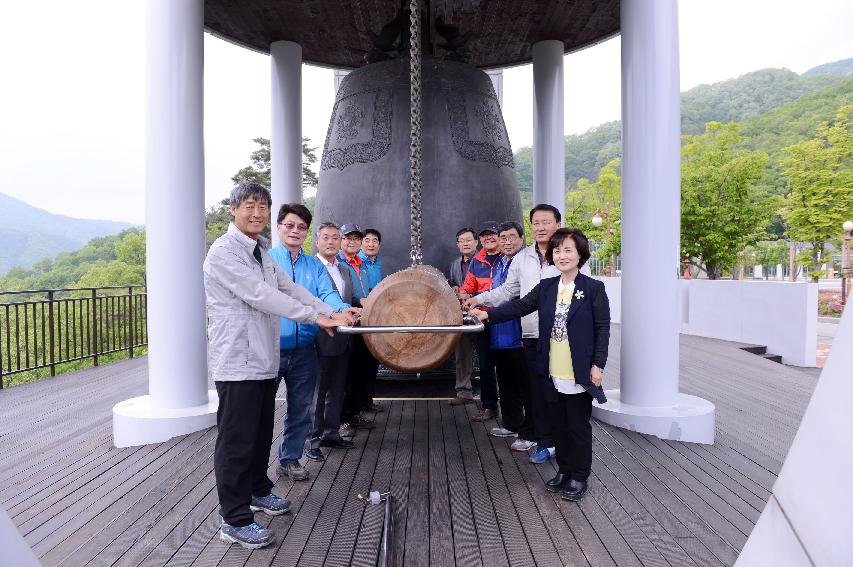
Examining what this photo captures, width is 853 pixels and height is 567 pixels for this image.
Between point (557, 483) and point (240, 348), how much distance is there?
6.63 ft

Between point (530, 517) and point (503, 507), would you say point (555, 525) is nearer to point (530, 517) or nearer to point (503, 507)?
point (530, 517)

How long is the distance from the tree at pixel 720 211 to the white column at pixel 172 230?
814 inches

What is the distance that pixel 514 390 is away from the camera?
421cm

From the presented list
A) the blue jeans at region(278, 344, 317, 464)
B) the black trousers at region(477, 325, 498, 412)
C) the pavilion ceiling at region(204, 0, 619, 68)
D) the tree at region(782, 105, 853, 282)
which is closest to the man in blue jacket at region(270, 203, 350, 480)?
the blue jeans at region(278, 344, 317, 464)

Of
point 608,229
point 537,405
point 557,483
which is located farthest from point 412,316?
point 608,229

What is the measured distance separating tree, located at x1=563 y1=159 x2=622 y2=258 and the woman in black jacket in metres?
23.1

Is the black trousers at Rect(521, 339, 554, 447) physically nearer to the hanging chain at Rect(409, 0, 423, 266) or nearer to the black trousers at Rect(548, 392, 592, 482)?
the black trousers at Rect(548, 392, 592, 482)

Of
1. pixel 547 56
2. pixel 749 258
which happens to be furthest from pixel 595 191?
pixel 547 56

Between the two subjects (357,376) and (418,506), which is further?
(357,376)

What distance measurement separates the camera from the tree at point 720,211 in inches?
831

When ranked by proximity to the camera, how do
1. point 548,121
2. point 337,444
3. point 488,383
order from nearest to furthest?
point 337,444 < point 488,383 < point 548,121

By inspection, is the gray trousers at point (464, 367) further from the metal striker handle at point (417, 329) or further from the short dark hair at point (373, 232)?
the metal striker handle at point (417, 329)

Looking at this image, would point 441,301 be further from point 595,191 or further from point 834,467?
point 595,191

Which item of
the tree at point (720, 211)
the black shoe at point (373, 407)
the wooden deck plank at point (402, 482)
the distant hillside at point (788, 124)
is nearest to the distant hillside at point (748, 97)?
the distant hillside at point (788, 124)
